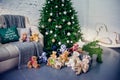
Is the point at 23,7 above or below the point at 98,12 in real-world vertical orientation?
above

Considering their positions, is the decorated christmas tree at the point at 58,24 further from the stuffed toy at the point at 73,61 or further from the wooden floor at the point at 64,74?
the wooden floor at the point at 64,74

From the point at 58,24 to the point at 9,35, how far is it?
41.9 inches

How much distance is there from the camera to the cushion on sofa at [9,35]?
364cm

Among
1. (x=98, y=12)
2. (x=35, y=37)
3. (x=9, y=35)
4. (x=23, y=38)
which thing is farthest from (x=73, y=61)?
(x=98, y=12)

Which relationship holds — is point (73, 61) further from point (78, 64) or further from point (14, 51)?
point (14, 51)

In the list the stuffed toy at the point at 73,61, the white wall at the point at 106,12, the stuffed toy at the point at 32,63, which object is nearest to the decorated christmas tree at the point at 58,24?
the stuffed toy at the point at 73,61

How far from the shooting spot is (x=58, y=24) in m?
4.16

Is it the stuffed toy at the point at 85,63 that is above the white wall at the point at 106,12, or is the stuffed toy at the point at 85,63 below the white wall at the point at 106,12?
below

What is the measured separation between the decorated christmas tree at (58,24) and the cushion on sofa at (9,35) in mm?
684

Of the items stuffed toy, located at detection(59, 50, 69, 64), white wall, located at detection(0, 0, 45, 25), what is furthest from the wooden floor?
white wall, located at detection(0, 0, 45, 25)

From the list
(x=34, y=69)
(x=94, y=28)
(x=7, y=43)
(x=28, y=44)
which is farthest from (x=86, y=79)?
(x=94, y=28)

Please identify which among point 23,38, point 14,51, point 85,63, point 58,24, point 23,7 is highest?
point 23,7

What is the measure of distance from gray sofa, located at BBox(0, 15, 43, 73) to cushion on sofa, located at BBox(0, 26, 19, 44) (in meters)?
0.12

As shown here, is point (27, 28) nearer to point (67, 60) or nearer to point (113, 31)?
point (67, 60)
